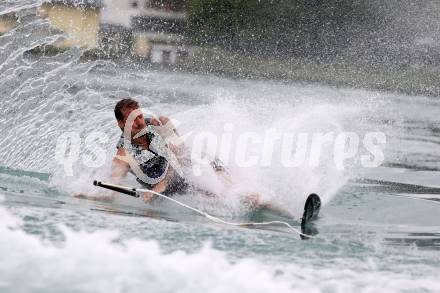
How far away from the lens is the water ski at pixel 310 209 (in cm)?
895

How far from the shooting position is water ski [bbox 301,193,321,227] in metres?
8.95

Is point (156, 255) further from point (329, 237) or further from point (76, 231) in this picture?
point (329, 237)

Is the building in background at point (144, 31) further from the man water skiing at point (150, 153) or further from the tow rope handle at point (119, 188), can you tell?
the tow rope handle at point (119, 188)

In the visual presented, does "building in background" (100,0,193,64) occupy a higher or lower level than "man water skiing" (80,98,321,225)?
higher

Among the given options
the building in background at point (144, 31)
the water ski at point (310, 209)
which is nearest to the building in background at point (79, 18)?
the building in background at point (144, 31)

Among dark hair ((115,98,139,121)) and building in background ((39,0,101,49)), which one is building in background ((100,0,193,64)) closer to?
building in background ((39,0,101,49))

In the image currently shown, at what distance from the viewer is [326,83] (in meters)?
26.9

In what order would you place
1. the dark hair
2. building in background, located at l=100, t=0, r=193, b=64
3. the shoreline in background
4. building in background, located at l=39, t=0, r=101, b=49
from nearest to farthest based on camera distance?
the dark hair
building in background, located at l=39, t=0, r=101, b=49
the shoreline in background
building in background, located at l=100, t=0, r=193, b=64

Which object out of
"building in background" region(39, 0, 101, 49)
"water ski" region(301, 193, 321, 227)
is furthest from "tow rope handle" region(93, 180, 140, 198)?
"building in background" region(39, 0, 101, 49)

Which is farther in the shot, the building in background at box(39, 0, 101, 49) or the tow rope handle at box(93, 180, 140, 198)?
the building in background at box(39, 0, 101, 49)

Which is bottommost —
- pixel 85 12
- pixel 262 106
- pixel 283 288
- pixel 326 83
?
pixel 283 288

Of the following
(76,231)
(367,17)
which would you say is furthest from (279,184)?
(367,17)

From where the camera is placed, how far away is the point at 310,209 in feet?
29.5

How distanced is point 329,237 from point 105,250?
7.14 feet
